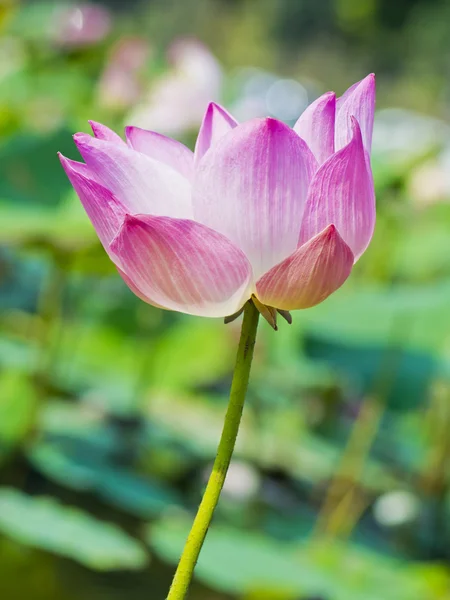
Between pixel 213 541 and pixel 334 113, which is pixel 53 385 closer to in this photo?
pixel 213 541

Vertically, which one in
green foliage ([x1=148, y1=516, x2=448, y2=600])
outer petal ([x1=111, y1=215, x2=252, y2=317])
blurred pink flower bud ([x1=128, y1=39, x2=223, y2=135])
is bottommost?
outer petal ([x1=111, y1=215, x2=252, y2=317])

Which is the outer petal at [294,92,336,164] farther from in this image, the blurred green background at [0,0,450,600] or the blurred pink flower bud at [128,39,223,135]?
the blurred pink flower bud at [128,39,223,135]

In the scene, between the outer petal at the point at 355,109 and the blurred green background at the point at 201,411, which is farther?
the blurred green background at the point at 201,411

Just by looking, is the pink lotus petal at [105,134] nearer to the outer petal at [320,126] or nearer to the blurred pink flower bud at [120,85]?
the outer petal at [320,126]

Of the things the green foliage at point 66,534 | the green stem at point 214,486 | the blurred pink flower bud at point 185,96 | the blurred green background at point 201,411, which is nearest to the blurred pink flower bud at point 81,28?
the blurred green background at point 201,411

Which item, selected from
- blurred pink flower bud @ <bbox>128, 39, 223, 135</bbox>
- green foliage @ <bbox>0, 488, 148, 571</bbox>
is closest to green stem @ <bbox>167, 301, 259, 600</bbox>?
green foliage @ <bbox>0, 488, 148, 571</bbox>

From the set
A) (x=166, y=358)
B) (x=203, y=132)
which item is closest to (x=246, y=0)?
(x=166, y=358)

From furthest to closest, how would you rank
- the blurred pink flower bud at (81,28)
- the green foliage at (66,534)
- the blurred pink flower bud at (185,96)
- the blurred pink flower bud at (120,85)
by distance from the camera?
the blurred pink flower bud at (81,28)
the blurred pink flower bud at (120,85)
the blurred pink flower bud at (185,96)
the green foliage at (66,534)
